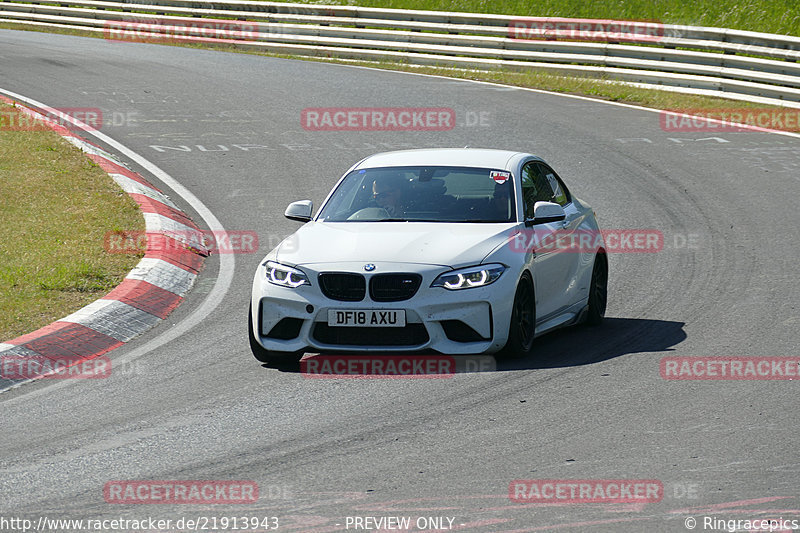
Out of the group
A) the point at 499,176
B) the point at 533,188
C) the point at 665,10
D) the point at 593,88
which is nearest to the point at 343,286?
the point at 499,176

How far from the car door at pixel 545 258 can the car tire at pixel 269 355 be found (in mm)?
1857

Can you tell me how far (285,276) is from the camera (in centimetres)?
883

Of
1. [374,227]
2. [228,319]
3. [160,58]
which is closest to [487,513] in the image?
[374,227]

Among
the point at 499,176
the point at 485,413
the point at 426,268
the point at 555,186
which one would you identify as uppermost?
the point at 499,176

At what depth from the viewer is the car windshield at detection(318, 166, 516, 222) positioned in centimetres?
963

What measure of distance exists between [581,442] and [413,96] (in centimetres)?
1660

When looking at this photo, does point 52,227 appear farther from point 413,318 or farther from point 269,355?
point 413,318

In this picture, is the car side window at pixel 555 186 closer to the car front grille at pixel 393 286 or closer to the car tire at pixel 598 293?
the car tire at pixel 598 293

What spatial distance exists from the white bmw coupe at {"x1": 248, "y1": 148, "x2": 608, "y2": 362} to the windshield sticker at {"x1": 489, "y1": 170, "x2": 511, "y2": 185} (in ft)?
0.04

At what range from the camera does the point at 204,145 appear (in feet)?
61.4

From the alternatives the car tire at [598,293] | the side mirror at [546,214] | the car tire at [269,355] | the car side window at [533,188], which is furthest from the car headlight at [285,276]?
the car tire at [598,293]

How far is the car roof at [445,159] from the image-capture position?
1014 centimetres

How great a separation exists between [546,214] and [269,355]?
93.1 inches

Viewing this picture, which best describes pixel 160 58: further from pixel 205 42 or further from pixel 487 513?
pixel 487 513
